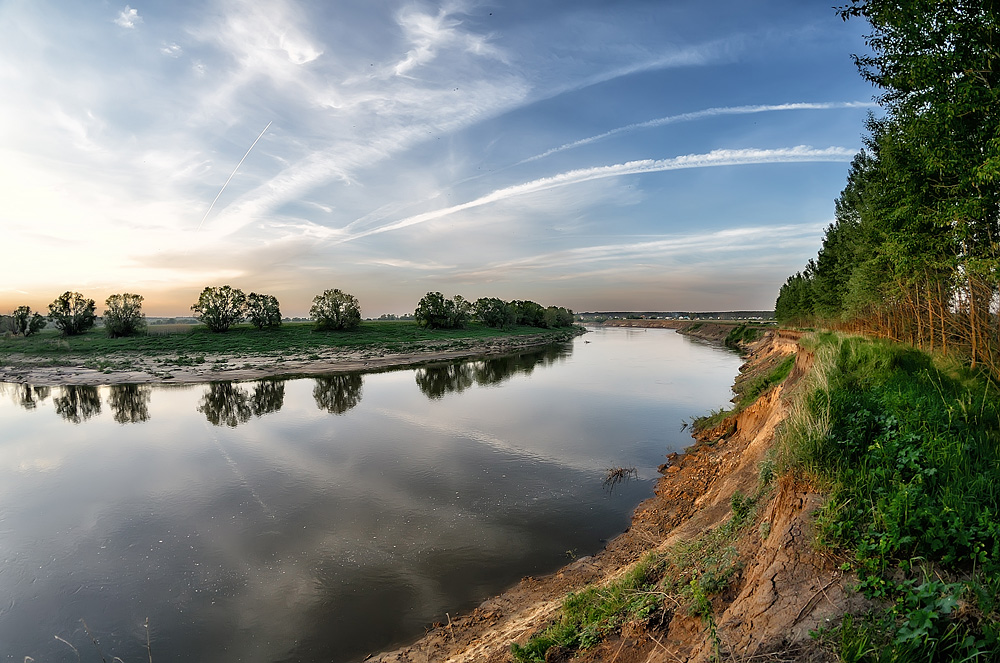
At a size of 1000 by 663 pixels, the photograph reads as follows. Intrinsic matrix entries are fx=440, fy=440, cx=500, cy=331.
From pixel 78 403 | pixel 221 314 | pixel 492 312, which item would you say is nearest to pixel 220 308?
pixel 221 314

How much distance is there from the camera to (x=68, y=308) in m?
68.0

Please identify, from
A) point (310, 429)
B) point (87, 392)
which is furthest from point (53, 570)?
point (87, 392)

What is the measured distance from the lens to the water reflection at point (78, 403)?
969 inches

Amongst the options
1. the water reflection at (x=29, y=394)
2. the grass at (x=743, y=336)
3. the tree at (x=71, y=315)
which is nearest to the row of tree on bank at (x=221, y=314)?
→ the tree at (x=71, y=315)

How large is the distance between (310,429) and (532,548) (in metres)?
14.6

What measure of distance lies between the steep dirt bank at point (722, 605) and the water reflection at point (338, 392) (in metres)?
19.2

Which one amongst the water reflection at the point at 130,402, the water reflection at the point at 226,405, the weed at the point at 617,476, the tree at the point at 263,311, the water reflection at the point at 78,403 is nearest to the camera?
the weed at the point at 617,476

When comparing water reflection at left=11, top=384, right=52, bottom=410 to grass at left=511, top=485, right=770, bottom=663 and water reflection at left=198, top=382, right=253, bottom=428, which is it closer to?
water reflection at left=198, top=382, right=253, bottom=428

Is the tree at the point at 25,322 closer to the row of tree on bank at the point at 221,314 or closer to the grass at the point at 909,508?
the row of tree on bank at the point at 221,314

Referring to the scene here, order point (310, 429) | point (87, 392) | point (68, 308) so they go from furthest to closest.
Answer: point (68, 308)
point (87, 392)
point (310, 429)

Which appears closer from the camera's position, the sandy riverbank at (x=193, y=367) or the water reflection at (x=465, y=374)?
the water reflection at (x=465, y=374)

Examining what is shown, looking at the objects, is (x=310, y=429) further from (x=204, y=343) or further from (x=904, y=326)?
(x=204, y=343)

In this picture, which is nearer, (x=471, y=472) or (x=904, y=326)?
(x=471, y=472)

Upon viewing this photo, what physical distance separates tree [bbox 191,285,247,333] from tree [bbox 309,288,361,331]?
11379 mm
